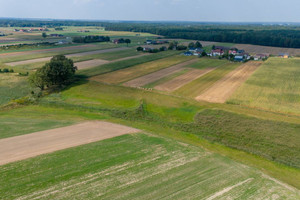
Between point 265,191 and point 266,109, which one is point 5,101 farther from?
point 266,109

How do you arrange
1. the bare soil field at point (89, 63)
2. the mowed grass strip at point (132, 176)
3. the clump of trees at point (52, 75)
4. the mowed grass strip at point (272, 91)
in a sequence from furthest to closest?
the bare soil field at point (89, 63) < the clump of trees at point (52, 75) < the mowed grass strip at point (272, 91) < the mowed grass strip at point (132, 176)

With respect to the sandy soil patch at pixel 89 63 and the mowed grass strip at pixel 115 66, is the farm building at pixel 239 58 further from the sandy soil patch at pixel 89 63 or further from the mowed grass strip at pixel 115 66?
the sandy soil patch at pixel 89 63

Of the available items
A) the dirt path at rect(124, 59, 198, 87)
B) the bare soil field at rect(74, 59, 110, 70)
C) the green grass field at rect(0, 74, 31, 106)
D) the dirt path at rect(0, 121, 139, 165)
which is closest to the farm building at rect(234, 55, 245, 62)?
the dirt path at rect(124, 59, 198, 87)

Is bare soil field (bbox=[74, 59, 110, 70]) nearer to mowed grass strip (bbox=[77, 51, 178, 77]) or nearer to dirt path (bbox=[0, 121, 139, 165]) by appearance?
mowed grass strip (bbox=[77, 51, 178, 77])

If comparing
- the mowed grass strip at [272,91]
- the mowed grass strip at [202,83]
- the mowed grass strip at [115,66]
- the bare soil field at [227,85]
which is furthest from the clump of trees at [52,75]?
the mowed grass strip at [272,91]

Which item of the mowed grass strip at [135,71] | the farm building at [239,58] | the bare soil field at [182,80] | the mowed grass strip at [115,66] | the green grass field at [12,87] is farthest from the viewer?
the farm building at [239,58]
